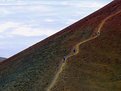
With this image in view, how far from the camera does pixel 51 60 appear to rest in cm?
9950

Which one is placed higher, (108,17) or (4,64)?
(108,17)

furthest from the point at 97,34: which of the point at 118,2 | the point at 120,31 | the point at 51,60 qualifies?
the point at 118,2

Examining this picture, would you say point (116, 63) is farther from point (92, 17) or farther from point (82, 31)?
point (92, 17)

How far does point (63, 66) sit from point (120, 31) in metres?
20.3

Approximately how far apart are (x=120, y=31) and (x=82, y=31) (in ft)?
29.1

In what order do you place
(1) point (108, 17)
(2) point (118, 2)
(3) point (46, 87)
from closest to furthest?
(3) point (46, 87), (1) point (108, 17), (2) point (118, 2)

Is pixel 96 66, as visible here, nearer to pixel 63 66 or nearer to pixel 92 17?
pixel 63 66

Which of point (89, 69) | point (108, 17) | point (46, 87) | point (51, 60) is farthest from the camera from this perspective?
point (108, 17)

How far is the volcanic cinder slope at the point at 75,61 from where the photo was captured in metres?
84.4

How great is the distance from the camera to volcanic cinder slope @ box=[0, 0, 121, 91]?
8438 centimetres

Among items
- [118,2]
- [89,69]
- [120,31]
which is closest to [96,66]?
[89,69]

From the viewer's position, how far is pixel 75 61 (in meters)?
93.2

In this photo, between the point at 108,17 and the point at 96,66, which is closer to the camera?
the point at 96,66

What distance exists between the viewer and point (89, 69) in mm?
89812
